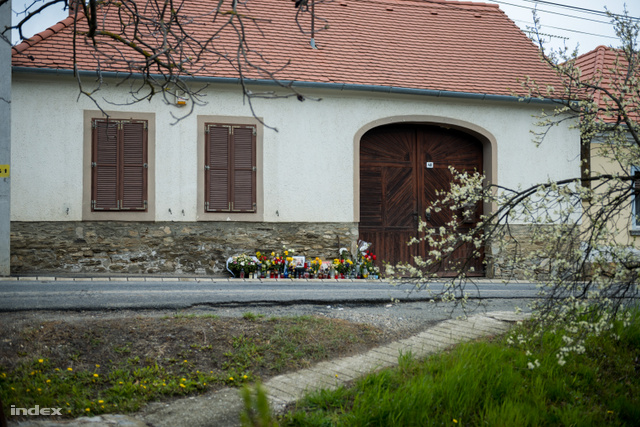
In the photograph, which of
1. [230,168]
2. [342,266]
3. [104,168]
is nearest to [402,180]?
[342,266]

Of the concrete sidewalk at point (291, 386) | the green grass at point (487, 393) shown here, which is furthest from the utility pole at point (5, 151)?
the green grass at point (487, 393)

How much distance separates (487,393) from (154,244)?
26.0 ft

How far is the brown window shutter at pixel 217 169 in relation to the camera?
37.0 feet

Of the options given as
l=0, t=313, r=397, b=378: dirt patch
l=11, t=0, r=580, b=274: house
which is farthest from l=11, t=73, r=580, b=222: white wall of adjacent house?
l=0, t=313, r=397, b=378: dirt patch

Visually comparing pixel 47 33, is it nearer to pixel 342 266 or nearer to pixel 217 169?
pixel 217 169

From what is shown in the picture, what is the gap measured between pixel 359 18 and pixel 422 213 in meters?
4.93

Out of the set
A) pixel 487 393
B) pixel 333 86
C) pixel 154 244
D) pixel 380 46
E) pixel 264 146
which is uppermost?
pixel 380 46

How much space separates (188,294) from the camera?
24.5 ft

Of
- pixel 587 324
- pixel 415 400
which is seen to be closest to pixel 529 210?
pixel 587 324

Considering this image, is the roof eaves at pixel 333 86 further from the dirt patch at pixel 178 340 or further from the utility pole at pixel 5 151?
the dirt patch at pixel 178 340

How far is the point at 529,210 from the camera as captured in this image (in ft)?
15.0

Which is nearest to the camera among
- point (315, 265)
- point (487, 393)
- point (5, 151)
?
point (487, 393)

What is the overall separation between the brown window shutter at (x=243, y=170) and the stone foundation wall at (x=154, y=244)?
16.7 inches

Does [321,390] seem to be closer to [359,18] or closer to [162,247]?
[162,247]
